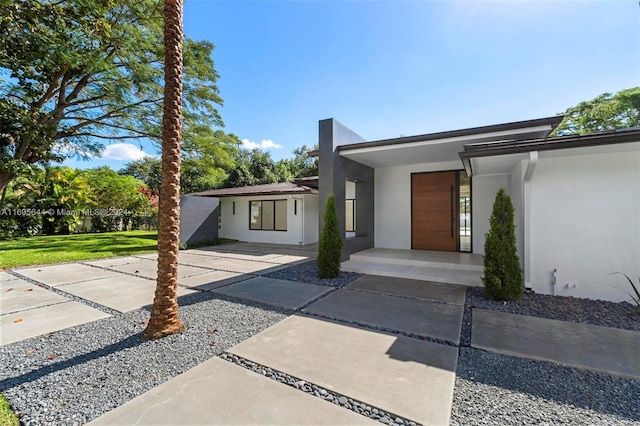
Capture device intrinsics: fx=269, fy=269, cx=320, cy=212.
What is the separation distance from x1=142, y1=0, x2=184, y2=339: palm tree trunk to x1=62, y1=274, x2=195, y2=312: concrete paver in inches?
63.2

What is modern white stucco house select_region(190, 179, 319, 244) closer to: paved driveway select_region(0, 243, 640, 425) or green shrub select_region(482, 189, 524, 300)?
paved driveway select_region(0, 243, 640, 425)

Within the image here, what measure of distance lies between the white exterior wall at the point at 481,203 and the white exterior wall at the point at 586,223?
321 centimetres

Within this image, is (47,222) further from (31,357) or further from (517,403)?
(517,403)

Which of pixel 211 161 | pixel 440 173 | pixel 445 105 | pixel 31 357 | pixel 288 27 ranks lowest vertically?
pixel 31 357

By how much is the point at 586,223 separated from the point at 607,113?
20761 millimetres

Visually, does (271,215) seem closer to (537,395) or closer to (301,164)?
(537,395)

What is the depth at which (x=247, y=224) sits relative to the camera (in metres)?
15.7

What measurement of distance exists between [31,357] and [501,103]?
14845 millimetres

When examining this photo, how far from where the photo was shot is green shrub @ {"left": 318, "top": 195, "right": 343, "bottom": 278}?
661cm

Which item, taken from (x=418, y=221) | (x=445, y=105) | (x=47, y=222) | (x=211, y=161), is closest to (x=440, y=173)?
(x=418, y=221)

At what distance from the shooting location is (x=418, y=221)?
30.6 feet

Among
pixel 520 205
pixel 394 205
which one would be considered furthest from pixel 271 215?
pixel 520 205

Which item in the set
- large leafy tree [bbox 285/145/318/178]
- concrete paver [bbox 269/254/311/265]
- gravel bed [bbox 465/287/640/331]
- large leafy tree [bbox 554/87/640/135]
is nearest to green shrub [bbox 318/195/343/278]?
concrete paver [bbox 269/254/311/265]

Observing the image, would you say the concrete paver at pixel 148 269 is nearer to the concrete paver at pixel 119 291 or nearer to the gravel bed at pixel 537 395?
the concrete paver at pixel 119 291
